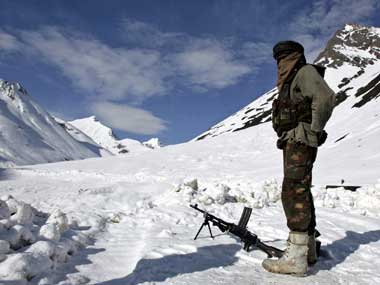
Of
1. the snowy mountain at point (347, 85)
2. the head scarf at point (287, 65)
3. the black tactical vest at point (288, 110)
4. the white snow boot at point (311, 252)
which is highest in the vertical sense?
the snowy mountain at point (347, 85)

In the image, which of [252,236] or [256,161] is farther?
[256,161]

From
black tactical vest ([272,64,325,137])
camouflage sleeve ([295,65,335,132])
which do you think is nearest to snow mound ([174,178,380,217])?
black tactical vest ([272,64,325,137])

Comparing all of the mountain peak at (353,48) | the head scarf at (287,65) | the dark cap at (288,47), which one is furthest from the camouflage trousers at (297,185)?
the mountain peak at (353,48)

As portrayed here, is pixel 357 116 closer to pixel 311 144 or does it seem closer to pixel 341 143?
pixel 341 143

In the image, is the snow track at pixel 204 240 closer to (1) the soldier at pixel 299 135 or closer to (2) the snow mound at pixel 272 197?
(2) the snow mound at pixel 272 197

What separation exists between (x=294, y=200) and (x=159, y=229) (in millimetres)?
2735

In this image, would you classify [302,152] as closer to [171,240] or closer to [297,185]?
[297,185]

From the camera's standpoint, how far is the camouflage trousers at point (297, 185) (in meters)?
4.27

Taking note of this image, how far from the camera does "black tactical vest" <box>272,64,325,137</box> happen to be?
168 inches

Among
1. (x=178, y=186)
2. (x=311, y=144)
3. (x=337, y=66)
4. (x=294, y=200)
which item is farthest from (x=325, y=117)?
(x=337, y=66)

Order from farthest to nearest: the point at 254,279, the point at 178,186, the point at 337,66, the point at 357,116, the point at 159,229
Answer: the point at 337,66
the point at 357,116
the point at 178,186
the point at 159,229
the point at 254,279

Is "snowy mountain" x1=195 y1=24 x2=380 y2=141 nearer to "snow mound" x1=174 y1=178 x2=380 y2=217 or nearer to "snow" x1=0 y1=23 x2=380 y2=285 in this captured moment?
"snow mound" x1=174 y1=178 x2=380 y2=217

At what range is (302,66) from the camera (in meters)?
4.41

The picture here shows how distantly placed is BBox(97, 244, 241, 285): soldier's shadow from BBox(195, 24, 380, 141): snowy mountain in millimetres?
32784
